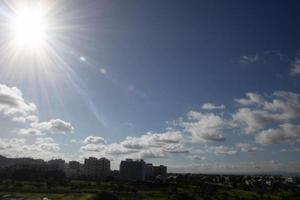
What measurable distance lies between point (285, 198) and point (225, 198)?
30.1 meters

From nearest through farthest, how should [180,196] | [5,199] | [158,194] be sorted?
[5,199] → [180,196] → [158,194]

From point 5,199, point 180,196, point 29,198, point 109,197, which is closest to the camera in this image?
point 109,197

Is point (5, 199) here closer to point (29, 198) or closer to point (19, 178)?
point (29, 198)

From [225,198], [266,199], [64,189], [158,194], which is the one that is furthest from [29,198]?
[266,199]

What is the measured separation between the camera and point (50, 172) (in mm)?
177625

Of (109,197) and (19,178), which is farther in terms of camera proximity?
(19,178)

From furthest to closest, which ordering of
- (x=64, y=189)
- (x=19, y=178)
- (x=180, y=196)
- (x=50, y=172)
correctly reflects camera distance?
(x=50, y=172) → (x=19, y=178) → (x=64, y=189) → (x=180, y=196)

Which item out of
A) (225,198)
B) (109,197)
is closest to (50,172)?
(225,198)

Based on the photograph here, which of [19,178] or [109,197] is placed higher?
[19,178]

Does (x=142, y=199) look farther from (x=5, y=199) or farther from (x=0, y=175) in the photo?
(x=0, y=175)

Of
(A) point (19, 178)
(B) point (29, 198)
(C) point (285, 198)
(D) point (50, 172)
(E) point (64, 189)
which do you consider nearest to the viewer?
(B) point (29, 198)

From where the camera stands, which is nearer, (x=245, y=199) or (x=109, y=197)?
(x=109, y=197)

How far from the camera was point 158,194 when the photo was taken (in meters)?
125

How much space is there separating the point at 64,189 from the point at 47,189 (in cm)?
586
